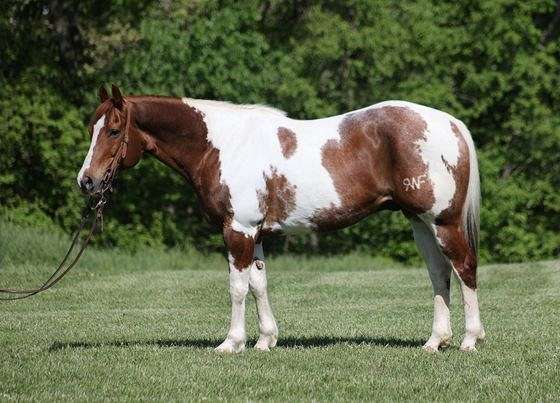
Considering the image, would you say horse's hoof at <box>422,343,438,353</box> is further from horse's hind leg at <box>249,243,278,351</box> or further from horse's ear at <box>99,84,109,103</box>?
horse's ear at <box>99,84,109,103</box>

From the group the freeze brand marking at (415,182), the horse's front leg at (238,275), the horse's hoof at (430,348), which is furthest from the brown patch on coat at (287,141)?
the horse's hoof at (430,348)

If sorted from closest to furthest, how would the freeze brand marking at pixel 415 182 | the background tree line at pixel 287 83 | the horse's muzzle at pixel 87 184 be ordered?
the freeze brand marking at pixel 415 182 → the horse's muzzle at pixel 87 184 → the background tree line at pixel 287 83

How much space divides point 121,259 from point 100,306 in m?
6.43

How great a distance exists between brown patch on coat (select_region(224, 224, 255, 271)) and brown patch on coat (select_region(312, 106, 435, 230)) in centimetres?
59

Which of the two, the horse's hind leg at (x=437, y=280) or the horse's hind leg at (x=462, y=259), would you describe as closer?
the horse's hind leg at (x=462, y=259)

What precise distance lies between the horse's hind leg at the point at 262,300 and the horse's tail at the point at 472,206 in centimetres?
178

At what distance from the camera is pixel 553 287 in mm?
16859

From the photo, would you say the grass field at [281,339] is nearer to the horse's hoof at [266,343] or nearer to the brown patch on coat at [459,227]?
the horse's hoof at [266,343]

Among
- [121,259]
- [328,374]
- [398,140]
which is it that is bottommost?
[121,259]

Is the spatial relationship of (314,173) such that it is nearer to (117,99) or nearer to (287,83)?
(117,99)

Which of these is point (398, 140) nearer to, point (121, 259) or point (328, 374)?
point (328, 374)

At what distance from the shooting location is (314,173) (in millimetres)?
Answer: 9945

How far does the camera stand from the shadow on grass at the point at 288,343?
10680 millimetres

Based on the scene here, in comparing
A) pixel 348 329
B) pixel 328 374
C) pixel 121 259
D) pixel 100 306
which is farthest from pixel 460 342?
pixel 121 259
